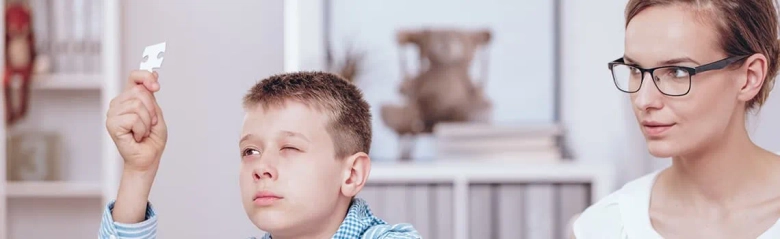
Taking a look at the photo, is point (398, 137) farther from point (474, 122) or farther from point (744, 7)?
point (744, 7)

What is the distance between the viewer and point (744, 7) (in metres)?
1.60

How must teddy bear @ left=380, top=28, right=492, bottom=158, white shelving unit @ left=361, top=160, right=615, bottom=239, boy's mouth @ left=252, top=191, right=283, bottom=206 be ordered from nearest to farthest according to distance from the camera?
boy's mouth @ left=252, top=191, right=283, bottom=206
white shelving unit @ left=361, top=160, right=615, bottom=239
teddy bear @ left=380, top=28, right=492, bottom=158

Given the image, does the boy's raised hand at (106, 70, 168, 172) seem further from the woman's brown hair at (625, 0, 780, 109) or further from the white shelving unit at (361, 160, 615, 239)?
the white shelving unit at (361, 160, 615, 239)

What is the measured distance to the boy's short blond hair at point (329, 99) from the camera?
4.80ft

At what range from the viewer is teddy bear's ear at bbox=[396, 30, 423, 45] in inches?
142

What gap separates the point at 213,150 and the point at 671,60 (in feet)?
2.71

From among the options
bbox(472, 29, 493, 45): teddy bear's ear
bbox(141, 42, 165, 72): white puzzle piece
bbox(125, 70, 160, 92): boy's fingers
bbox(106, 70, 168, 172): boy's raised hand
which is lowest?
bbox(106, 70, 168, 172): boy's raised hand

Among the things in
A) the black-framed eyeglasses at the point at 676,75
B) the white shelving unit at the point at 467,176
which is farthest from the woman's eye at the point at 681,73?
the white shelving unit at the point at 467,176

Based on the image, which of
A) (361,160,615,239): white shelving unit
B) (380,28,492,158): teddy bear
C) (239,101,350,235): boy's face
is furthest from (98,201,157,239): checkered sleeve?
(380,28,492,158): teddy bear

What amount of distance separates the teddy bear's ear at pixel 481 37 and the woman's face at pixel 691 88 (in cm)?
203

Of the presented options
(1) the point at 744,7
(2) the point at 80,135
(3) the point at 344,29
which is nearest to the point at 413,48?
(3) the point at 344,29

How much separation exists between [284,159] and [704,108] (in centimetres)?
67

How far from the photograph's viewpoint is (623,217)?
180 cm

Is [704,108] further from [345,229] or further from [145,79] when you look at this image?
[145,79]
